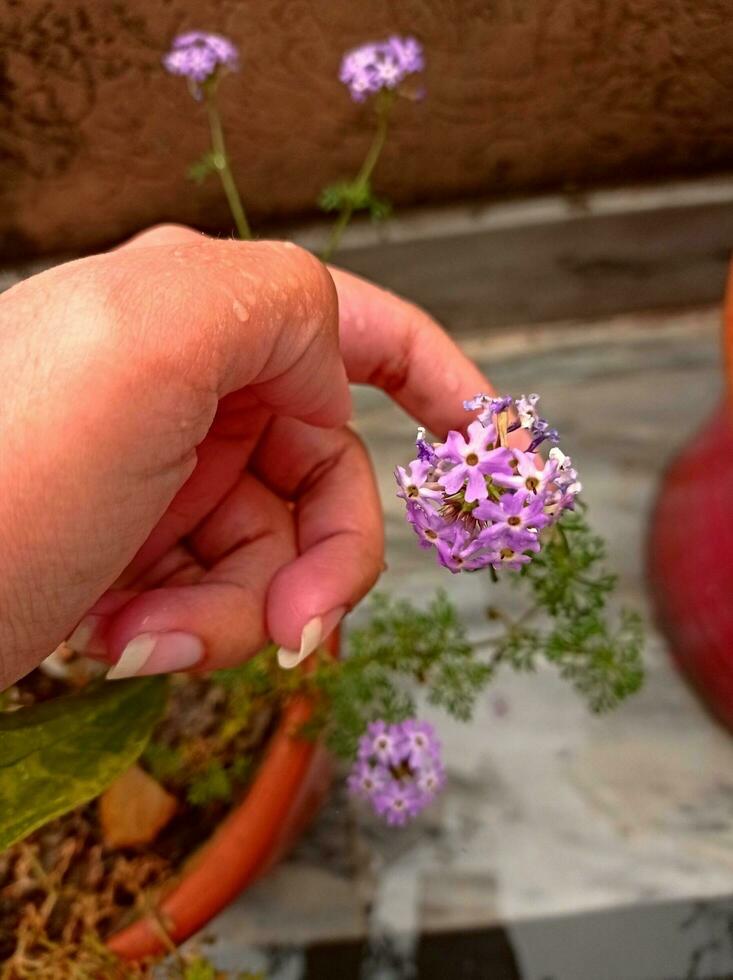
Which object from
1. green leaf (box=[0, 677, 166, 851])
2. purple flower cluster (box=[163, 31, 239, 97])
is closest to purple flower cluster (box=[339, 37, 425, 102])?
purple flower cluster (box=[163, 31, 239, 97])

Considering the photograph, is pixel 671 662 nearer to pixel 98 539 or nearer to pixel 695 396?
pixel 695 396

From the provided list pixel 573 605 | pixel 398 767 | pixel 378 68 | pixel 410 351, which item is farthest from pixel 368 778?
pixel 378 68

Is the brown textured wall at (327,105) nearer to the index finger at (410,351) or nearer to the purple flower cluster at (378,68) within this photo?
the purple flower cluster at (378,68)

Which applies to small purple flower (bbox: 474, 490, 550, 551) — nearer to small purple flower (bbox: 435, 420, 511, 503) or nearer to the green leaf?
small purple flower (bbox: 435, 420, 511, 503)

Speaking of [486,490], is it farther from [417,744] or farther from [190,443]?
[417,744]

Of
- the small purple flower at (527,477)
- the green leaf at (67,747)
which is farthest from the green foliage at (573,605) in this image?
the green leaf at (67,747)

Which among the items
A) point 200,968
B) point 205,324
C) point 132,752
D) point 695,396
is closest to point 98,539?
point 205,324

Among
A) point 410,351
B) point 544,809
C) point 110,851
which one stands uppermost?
point 410,351

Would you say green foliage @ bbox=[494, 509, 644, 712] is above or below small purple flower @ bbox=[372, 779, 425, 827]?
above
